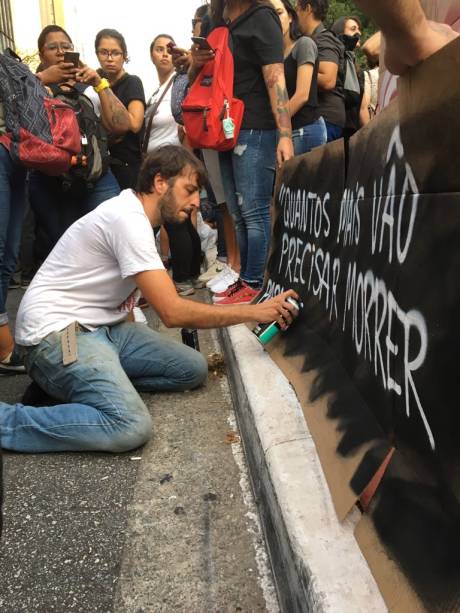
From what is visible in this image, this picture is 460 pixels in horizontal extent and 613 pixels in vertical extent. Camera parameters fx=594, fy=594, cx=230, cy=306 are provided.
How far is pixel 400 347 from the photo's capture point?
1.44 m

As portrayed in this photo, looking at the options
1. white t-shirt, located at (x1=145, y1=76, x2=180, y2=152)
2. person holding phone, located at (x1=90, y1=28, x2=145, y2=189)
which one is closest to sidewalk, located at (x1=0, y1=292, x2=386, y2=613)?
person holding phone, located at (x1=90, y1=28, x2=145, y2=189)

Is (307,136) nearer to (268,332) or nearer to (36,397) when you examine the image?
(268,332)

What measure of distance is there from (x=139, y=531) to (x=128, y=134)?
3.49 m

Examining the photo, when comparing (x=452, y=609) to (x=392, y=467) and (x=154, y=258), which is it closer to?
(x=392, y=467)

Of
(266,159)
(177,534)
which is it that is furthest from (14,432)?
(266,159)

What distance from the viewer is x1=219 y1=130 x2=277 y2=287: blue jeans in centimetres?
369

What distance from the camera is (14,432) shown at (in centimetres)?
245

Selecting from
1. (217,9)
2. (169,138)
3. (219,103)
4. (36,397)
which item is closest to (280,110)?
(219,103)

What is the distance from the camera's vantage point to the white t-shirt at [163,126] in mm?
5066

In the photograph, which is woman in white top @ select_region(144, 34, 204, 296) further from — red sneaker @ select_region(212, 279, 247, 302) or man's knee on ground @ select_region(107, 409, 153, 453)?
man's knee on ground @ select_region(107, 409, 153, 453)

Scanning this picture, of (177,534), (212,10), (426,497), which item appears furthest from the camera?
(212,10)

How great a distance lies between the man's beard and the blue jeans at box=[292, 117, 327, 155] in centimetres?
151

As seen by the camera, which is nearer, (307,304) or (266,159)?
(307,304)

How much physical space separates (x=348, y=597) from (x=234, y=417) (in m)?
1.51
